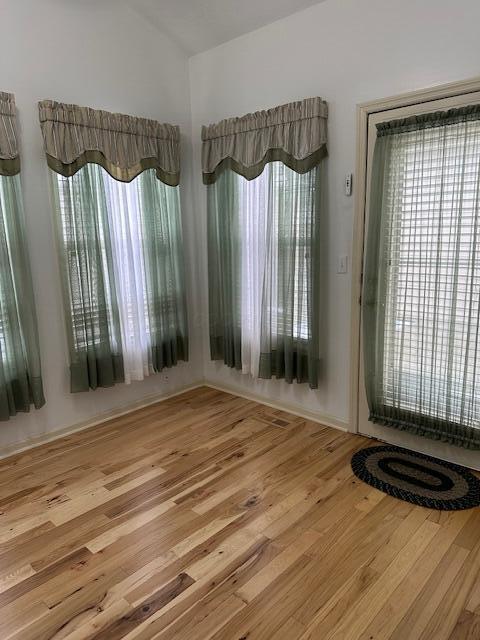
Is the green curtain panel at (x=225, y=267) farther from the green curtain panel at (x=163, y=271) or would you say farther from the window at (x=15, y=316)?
the window at (x=15, y=316)

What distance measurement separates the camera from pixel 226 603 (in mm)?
1769

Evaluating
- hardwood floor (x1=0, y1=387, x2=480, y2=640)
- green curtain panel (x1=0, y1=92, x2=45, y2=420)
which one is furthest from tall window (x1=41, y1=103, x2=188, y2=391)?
hardwood floor (x1=0, y1=387, x2=480, y2=640)

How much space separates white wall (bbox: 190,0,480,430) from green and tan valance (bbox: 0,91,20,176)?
153cm

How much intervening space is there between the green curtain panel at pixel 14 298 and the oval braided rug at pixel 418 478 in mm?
2176

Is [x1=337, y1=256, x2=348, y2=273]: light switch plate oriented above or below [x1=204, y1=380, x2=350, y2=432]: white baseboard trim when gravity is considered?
above

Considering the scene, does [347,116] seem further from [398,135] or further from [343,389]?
[343,389]

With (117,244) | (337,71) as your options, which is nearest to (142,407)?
(117,244)

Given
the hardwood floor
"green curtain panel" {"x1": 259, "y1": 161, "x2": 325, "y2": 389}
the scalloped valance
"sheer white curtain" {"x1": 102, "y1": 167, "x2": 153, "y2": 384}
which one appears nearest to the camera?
the hardwood floor

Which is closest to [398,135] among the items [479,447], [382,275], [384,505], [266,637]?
[382,275]

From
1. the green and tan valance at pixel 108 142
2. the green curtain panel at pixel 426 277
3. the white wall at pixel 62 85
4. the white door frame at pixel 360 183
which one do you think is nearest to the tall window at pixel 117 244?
the green and tan valance at pixel 108 142

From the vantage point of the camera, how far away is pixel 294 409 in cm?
353

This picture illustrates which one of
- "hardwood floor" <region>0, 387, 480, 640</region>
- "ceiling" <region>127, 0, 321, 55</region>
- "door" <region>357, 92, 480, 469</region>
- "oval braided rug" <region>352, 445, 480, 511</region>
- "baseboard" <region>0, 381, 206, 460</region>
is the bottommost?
"hardwood floor" <region>0, 387, 480, 640</region>

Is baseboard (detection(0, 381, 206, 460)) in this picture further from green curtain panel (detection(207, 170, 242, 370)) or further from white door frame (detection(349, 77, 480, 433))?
white door frame (detection(349, 77, 480, 433))

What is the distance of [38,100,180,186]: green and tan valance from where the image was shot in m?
2.88
